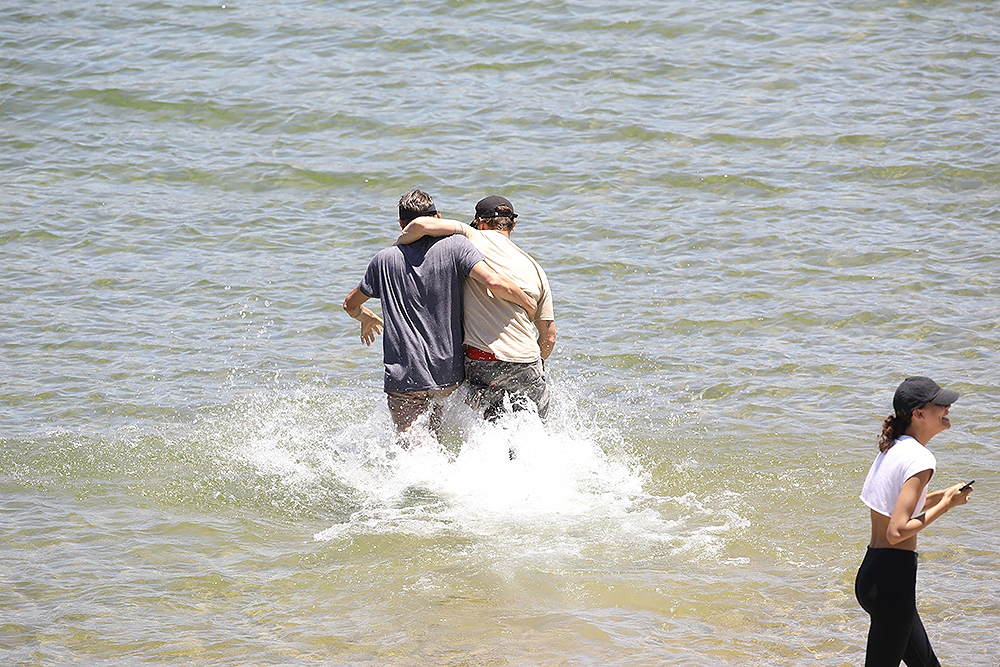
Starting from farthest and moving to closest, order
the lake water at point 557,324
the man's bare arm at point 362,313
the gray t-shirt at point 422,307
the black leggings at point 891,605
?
the man's bare arm at point 362,313, the gray t-shirt at point 422,307, the lake water at point 557,324, the black leggings at point 891,605

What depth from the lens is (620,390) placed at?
909 cm

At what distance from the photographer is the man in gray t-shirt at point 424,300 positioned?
6613 millimetres

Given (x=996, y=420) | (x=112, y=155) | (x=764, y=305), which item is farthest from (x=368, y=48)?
(x=996, y=420)

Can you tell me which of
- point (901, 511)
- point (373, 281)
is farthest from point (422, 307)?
point (901, 511)

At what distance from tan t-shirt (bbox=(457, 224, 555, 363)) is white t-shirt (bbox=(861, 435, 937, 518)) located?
9.01 ft

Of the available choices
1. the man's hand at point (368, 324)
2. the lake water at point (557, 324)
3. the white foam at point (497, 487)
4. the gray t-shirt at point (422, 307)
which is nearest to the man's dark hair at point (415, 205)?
the gray t-shirt at point (422, 307)

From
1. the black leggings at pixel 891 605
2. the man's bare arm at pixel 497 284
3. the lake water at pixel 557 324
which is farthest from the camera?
the man's bare arm at pixel 497 284

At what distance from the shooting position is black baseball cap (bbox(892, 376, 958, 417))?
436 centimetres

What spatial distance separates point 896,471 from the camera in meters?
4.37

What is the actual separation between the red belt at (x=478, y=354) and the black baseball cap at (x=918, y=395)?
112 inches

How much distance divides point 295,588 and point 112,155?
9.80 m

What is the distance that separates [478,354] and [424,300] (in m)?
0.48

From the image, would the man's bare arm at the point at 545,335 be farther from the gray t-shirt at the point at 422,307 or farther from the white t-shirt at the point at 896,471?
the white t-shirt at the point at 896,471

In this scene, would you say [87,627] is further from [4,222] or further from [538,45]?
[538,45]
